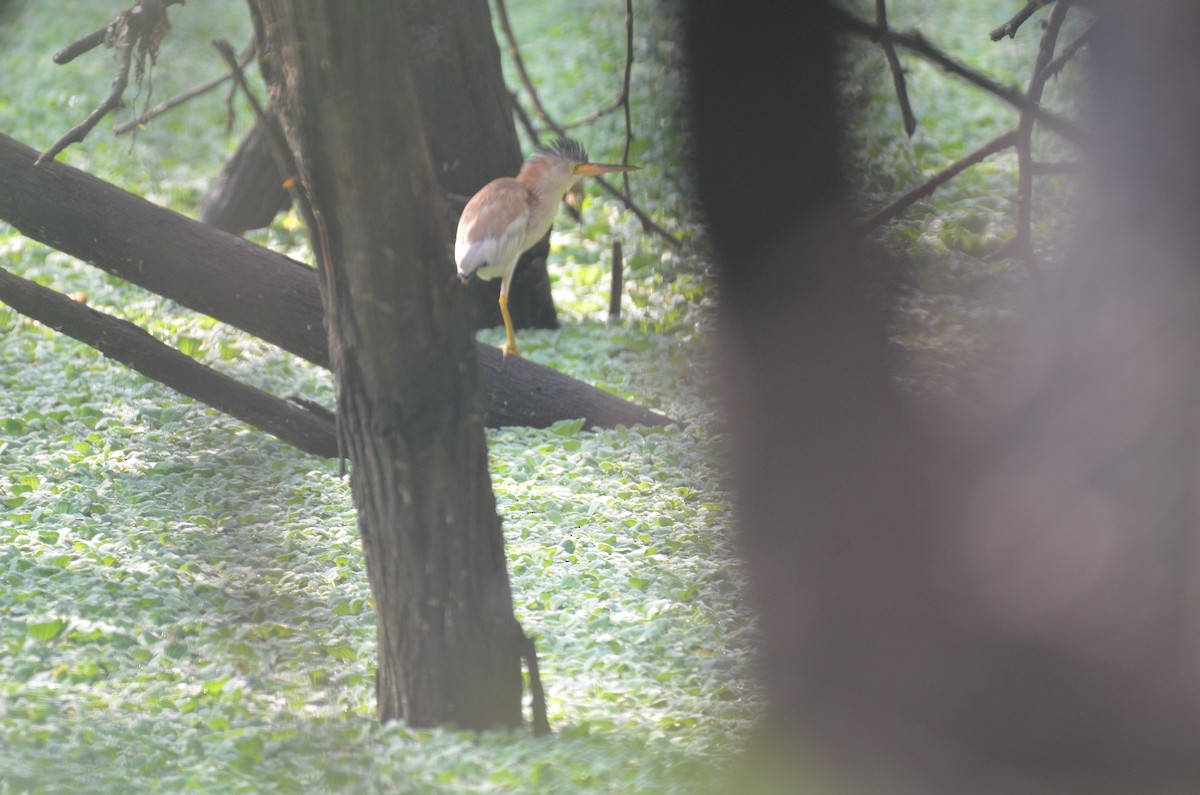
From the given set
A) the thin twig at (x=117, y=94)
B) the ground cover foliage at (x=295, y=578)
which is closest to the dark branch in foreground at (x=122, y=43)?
the thin twig at (x=117, y=94)

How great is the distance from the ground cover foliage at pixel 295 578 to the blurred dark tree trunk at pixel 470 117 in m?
0.22

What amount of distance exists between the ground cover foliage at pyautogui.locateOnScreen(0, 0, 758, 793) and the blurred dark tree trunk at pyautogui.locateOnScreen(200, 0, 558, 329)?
216 millimetres

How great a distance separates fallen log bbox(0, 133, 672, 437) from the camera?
11.2 feet

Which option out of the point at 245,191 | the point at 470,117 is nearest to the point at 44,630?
the point at 470,117

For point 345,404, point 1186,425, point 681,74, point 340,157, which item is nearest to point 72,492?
point 345,404

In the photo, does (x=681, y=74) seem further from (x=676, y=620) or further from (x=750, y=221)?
(x=676, y=620)

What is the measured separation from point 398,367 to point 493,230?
51.8 inches

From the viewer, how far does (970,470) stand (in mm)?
1838

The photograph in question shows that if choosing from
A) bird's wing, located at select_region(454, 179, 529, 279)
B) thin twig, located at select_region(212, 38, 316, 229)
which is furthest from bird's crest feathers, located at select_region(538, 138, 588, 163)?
thin twig, located at select_region(212, 38, 316, 229)

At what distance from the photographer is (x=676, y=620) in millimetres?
2590

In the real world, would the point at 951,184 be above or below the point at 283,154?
above

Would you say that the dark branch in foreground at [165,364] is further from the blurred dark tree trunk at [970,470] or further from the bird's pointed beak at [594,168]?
the blurred dark tree trunk at [970,470]

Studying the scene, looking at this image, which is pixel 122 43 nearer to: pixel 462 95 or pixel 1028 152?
pixel 462 95

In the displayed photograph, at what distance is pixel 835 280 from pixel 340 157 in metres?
0.76
